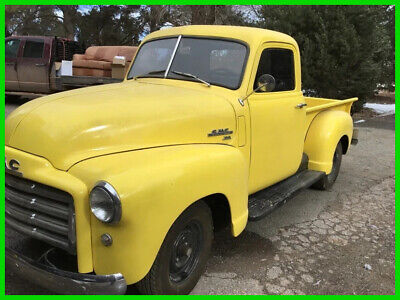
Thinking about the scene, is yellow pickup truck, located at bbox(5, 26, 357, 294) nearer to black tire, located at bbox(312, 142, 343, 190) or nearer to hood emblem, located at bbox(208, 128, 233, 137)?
hood emblem, located at bbox(208, 128, 233, 137)

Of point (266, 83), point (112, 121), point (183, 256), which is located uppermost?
point (266, 83)

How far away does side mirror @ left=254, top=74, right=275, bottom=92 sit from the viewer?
3438 millimetres

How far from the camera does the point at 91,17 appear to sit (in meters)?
21.6

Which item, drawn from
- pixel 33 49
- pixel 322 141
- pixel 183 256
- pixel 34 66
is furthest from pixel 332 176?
pixel 33 49

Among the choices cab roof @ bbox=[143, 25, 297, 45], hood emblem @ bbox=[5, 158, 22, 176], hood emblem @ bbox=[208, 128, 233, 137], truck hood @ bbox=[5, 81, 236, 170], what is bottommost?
hood emblem @ bbox=[5, 158, 22, 176]

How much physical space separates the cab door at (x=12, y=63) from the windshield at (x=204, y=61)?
29.9 ft

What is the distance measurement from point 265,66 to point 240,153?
3.61 ft

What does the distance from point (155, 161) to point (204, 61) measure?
149cm

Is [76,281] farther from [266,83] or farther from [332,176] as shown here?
[332,176]

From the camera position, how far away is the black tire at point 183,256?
2.49m

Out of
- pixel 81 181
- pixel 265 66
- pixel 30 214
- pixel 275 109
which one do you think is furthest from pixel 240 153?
pixel 30 214

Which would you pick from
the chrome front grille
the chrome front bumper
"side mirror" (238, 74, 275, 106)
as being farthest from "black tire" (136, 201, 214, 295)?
"side mirror" (238, 74, 275, 106)

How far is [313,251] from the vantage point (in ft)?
12.0

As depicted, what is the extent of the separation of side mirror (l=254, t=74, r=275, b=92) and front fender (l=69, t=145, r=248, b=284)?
116 centimetres
